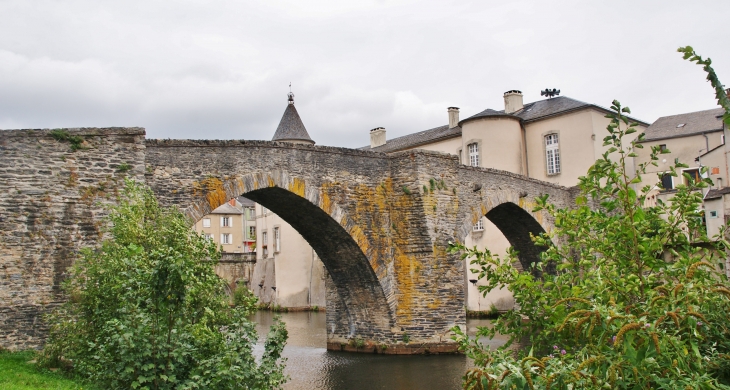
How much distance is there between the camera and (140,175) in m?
12.3

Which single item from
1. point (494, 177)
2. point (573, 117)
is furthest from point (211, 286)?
point (573, 117)

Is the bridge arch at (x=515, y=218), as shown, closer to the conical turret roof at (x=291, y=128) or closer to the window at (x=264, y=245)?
the conical turret roof at (x=291, y=128)

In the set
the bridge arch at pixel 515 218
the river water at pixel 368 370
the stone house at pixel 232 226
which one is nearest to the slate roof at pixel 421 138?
the bridge arch at pixel 515 218

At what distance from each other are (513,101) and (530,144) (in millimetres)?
2678

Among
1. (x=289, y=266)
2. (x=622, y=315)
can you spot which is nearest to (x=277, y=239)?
(x=289, y=266)

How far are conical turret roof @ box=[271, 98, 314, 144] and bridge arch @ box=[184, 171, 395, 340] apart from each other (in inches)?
614

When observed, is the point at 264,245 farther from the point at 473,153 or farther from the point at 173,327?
the point at 173,327

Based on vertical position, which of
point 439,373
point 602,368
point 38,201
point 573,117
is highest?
point 573,117

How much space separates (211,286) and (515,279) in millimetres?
3906

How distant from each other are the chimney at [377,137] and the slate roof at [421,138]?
15.5 inches

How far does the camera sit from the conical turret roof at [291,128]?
33125mm

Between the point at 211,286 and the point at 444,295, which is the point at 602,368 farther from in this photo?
the point at 444,295

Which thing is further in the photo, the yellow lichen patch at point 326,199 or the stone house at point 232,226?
the stone house at point 232,226

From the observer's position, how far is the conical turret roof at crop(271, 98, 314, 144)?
109ft
